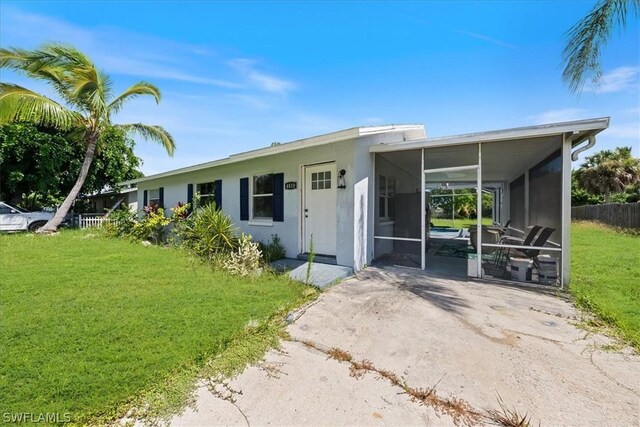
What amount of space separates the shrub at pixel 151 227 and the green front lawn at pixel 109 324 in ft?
11.3

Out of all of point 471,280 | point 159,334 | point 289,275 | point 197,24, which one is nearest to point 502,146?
point 471,280

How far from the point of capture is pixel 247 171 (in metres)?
8.62

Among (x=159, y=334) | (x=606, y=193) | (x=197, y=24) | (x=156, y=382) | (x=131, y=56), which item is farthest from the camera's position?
(x=606, y=193)

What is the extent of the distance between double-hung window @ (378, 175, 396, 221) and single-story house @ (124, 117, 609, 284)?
27 mm

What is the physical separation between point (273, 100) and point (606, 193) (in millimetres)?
25640

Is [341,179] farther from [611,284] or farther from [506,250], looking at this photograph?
[611,284]

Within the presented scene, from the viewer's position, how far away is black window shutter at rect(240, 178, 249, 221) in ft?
28.5

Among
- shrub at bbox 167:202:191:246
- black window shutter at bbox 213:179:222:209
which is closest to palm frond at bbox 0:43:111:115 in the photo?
shrub at bbox 167:202:191:246

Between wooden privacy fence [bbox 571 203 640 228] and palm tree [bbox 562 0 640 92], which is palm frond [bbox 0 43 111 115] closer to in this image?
palm tree [bbox 562 0 640 92]

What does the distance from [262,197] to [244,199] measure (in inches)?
28.2

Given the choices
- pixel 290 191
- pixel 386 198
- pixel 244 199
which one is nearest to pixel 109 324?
pixel 290 191

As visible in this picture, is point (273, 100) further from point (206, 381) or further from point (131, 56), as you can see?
point (206, 381)

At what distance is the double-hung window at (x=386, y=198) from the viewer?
7.64 meters

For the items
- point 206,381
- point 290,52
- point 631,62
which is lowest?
point 206,381
